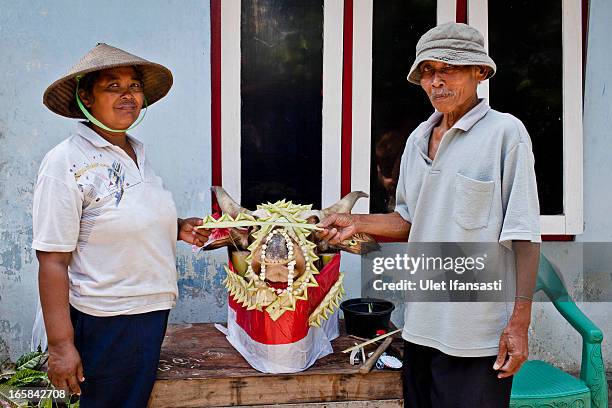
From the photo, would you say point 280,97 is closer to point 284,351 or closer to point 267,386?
point 284,351

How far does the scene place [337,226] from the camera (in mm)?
2861

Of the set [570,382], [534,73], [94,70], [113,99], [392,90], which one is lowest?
[570,382]

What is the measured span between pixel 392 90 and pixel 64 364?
2762 mm

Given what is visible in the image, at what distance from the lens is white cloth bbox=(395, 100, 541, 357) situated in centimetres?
218

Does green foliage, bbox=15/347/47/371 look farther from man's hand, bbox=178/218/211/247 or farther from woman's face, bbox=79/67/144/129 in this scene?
woman's face, bbox=79/67/144/129

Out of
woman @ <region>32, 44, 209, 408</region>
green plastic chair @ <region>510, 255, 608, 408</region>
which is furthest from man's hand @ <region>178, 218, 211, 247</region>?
green plastic chair @ <region>510, 255, 608, 408</region>

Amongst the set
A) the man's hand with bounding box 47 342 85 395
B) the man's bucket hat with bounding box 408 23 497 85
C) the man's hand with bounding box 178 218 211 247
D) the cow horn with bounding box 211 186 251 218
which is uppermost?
the man's bucket hat with bounding box 408 23 497 85

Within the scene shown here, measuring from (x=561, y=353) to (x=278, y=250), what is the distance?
2.69 meters

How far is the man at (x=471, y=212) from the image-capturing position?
2201mm

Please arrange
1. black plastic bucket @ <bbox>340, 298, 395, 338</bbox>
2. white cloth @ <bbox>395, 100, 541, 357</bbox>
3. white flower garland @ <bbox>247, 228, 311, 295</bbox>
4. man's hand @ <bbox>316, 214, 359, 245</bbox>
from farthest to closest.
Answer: black plastic bucket @ <bbox>340, 298, 395, 338</bbox> → man's hand @ <bbox>316, 214, 359, 245</bbox> → white flower garland @ <bbox>247, 228, 311, 295</bbox> → white cloth @ <bbox>395, 100, 541, 357</bbox>

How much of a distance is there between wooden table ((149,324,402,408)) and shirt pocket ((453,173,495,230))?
3.09 feet

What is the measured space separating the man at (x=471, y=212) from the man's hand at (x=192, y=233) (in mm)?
996

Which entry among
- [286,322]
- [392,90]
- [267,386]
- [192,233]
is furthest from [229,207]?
[392,90]

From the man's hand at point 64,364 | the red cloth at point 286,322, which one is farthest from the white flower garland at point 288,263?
the man's hand at point 64,364
